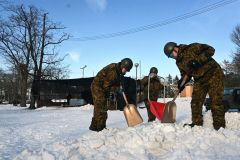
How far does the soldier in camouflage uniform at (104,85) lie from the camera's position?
330 inches

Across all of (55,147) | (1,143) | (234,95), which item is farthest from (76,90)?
(55,147)

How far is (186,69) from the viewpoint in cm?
741

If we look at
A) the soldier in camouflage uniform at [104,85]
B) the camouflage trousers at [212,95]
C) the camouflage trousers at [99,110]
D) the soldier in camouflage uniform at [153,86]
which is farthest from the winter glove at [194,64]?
the soldier in camouflage uniform at [153,86]

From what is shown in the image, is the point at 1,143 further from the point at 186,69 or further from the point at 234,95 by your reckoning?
the point at 234,95

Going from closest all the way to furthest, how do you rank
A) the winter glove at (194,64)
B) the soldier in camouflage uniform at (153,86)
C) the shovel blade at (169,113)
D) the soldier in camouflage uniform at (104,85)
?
the winter glove at (194,64) → the shovel blade at (169,113) → the soldier in camouflage uniform at (104,85) → the soldier in camouflage uniform at (153,86)

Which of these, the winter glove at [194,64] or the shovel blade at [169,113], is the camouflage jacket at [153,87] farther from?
the winter glove at [194,64]

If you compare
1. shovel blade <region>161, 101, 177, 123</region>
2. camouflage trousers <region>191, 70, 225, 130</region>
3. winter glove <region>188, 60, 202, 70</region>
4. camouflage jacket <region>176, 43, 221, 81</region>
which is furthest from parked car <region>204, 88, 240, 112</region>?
winter glove <region>188, 60, 202, 70</region>

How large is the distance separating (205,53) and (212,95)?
82 centimetres

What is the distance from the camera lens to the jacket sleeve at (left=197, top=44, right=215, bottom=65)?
23.6ft

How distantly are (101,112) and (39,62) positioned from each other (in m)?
26.2

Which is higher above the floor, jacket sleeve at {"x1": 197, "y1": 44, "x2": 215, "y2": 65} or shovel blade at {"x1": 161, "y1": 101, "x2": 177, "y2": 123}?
jacket sleeve at {"x1": 197, "y1": 44, "x2": 215, "y2": 65}

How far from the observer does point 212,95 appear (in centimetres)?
731

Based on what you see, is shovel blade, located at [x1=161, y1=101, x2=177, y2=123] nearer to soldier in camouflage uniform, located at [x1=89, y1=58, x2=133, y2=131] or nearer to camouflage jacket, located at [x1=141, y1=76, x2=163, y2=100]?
soldier in camouflage uniform, located at [x1=89, y1=58, x2=133, y2=131]

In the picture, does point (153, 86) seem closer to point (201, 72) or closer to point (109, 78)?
point (109, 78)
